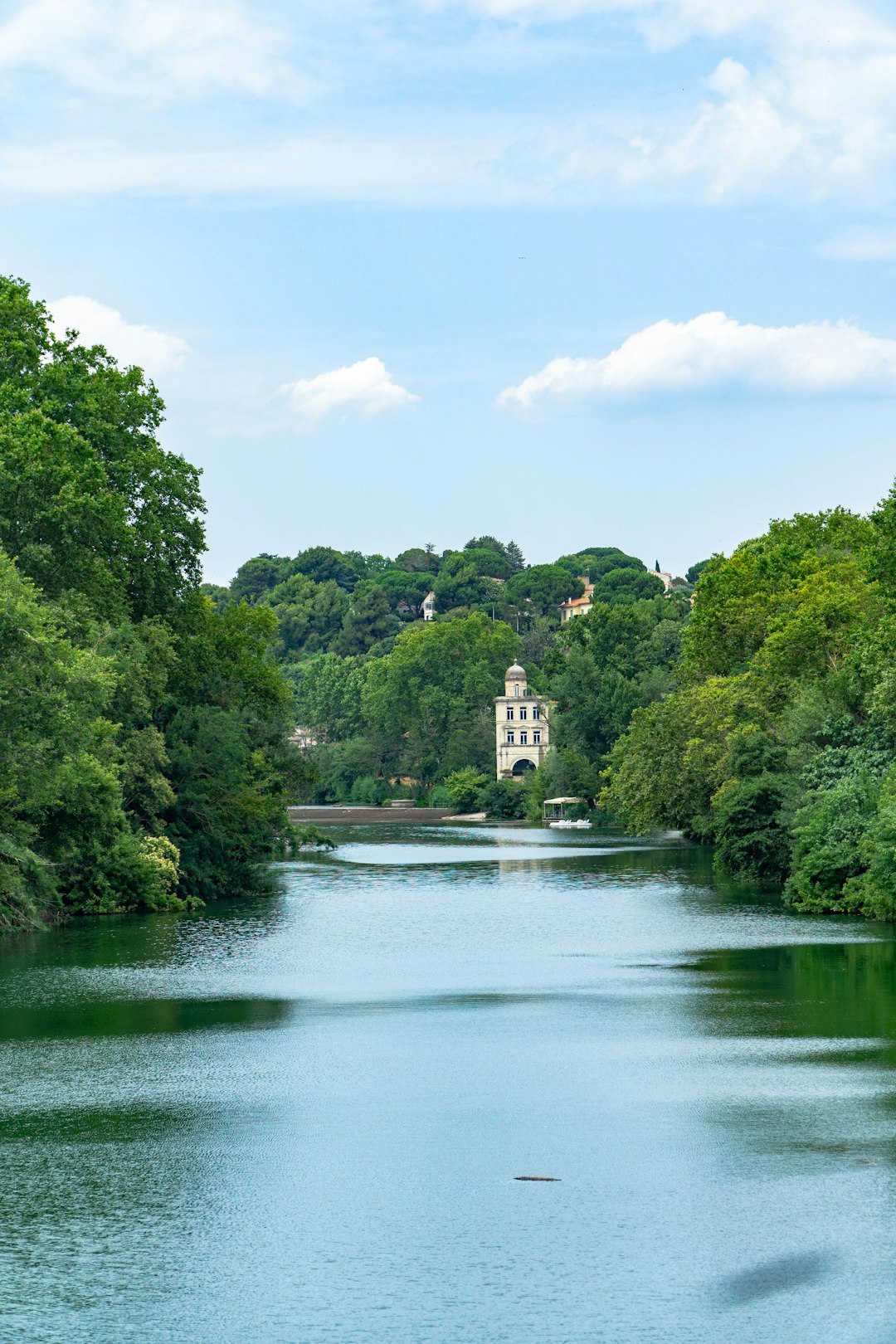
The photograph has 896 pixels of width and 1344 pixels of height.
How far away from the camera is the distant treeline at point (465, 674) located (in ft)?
362

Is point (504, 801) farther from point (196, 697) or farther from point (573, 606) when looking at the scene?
point (196, 697)

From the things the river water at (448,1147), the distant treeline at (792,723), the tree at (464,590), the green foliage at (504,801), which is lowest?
the river water at (448,1147)

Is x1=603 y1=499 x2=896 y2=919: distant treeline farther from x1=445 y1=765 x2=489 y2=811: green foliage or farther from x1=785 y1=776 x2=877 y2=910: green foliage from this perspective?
x1=445 y1=765 x2=489 y2=811: green foliage

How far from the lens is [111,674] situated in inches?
1560

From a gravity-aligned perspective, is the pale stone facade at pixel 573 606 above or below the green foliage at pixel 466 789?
above

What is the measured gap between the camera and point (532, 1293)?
12641mm

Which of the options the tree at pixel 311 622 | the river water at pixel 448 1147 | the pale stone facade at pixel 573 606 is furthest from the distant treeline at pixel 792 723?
the tree at pixel 311 622

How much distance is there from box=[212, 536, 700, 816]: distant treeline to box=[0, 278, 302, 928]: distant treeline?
153 ft

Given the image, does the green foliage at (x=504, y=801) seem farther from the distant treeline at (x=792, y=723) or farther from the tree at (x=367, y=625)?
the tree at (x=367, y=625)

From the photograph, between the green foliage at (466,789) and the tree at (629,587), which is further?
the tree at (629,587)

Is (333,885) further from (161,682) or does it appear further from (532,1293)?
(532,1293)

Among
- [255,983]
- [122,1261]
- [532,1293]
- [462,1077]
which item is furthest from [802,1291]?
[255,983]

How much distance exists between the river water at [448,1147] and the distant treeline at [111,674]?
5.16 meters

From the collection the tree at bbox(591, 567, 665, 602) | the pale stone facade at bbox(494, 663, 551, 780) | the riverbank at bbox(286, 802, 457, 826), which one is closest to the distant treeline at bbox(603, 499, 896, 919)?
the riverbank at bbox(286, 802, 457, 826)
